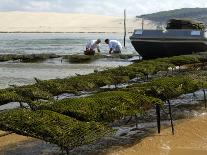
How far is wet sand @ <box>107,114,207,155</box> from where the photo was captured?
1021cm

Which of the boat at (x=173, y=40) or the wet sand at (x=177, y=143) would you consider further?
the boat at (x=173, y=40)

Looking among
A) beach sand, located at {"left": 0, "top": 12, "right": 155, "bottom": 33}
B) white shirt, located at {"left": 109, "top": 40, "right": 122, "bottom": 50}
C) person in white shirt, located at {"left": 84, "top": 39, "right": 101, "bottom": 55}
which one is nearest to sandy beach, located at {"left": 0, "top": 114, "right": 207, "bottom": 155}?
person in white shirt, located at {"left": 84, "top": 39, "right": 101, "bottom": 55}

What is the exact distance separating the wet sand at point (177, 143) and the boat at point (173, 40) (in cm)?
1848

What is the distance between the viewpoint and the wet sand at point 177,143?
10211 mm

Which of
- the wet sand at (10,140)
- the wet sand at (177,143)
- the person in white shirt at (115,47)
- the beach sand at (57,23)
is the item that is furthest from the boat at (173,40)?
the beach sand at (57,23)

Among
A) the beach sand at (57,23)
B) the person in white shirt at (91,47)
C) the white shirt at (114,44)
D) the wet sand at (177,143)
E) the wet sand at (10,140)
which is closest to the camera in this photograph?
the wet sand at (177,143)

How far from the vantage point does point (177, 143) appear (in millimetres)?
10867

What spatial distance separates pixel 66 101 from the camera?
10.1 metres

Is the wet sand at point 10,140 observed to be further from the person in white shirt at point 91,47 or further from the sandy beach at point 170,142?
the person in white shirt at point 91,47

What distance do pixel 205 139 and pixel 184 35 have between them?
2000 centimetres

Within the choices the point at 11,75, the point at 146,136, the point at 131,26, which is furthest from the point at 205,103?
the point at 131,26

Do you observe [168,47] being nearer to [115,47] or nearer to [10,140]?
[115,47]

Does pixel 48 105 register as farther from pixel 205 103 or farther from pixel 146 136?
pixel 205 103

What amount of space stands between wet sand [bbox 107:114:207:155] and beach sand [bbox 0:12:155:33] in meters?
Result: 123
